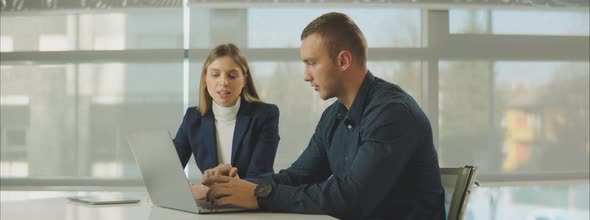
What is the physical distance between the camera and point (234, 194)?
6.37 ft

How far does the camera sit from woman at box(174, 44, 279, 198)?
3191mm

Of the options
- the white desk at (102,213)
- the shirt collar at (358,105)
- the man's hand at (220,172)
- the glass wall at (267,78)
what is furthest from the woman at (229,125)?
the glass wall at (267,78)

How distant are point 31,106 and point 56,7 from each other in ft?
2.14

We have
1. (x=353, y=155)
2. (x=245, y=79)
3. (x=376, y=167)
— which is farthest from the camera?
(x=245, y=79)

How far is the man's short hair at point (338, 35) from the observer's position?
7.03ft

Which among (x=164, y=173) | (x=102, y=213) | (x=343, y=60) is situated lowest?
(x=102, y=213)

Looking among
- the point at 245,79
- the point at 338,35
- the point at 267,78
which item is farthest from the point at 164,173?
the point at 267,78

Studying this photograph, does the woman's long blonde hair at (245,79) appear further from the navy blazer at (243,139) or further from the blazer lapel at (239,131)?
the blazer lapel at (239,131)

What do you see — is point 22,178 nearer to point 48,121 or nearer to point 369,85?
point 48,121

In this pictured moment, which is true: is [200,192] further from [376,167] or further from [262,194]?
[376,167]

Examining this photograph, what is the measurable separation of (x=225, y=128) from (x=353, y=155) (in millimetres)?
1284

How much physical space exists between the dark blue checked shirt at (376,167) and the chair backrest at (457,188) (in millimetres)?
33

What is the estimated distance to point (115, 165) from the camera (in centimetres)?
474

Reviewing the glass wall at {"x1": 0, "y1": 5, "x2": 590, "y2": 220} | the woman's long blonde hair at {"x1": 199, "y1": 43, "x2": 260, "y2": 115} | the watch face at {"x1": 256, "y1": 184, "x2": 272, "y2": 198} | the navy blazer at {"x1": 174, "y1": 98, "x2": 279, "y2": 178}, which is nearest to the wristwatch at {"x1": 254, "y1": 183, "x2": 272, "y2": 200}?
the watch face at {"x1": 256, "y1": 184, "x2": 272, "y2": 198}
